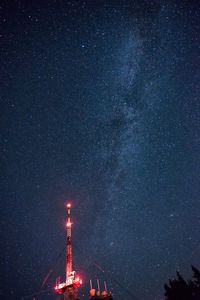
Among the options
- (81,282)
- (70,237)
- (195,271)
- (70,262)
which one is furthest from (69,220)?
(195,271)

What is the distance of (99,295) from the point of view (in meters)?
46.2

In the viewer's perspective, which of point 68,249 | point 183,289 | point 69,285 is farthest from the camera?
point 68,249

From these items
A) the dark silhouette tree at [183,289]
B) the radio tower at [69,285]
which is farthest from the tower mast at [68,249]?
the dark silhouette tree at [183,289]

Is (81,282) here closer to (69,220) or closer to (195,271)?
(69,220)

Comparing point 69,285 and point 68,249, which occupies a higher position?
point 68,249

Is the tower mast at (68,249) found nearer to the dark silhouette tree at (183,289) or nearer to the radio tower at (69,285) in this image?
the radio tower at (69,285)

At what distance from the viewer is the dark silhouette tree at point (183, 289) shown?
48.8 meters

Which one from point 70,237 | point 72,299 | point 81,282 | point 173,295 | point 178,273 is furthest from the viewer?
point 70,237

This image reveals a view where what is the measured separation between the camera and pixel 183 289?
4994 cm

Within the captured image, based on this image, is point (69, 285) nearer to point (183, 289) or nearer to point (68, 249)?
point (68, 249)

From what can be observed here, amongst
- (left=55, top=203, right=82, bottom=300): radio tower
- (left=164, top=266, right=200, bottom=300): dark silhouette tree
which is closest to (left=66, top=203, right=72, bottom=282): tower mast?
(left=55, top=203, right=82, bottom=300): radio tower

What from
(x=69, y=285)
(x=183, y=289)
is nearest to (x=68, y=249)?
(x=69, y=285)

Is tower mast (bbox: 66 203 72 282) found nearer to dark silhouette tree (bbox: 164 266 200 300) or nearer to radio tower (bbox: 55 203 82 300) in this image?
radio tower (bbox: 55 203 82 300)

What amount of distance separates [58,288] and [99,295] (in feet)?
79.1
